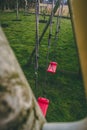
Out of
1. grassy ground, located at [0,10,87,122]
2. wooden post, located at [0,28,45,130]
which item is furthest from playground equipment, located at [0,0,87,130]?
grassy ground, located at [0,10,87,122]

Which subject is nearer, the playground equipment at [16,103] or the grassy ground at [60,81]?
the playground equipment at [16,103]

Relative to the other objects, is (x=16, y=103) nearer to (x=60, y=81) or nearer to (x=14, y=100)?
(x=14, y=100)

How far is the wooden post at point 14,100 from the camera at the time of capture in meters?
0.36

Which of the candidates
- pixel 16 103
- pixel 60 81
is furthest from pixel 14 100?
pixel 60 81

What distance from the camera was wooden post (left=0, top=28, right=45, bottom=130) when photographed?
14.4 inches

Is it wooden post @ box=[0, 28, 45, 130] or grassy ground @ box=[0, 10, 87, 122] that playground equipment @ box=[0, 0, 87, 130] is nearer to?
wooden post @ box=[0, 28, 45, 130]

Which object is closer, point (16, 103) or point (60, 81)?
point (16, 103)

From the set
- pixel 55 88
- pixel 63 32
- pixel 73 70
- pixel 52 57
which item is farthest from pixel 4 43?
pixel 63 32

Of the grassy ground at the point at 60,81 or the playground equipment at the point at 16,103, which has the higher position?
the playground equipment at the point at 16,103

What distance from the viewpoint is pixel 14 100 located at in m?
0.37

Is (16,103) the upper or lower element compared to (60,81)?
upper

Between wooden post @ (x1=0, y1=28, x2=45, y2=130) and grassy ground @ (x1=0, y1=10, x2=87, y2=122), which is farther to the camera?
grassy ground @ (x1=0, y1=10, x2=87, y2=122)

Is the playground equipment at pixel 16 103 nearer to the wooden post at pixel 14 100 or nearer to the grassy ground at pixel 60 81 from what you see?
the wooden post at pixel 14 100

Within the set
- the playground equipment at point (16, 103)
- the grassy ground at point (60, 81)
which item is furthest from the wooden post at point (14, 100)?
the grassy ground at point (60, 81)
